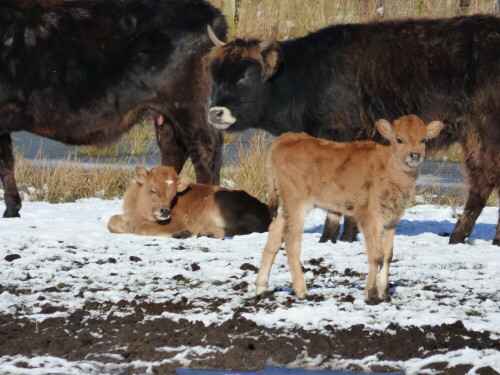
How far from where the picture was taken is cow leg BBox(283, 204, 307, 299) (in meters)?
6.64

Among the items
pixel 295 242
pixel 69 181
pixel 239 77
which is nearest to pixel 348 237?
pixel 239 77

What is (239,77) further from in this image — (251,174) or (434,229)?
(251,174)

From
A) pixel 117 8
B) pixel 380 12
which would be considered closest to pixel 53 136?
pixel 117 8

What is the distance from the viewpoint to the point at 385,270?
261 inches

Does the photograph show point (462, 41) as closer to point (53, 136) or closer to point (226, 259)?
point (226, 259)

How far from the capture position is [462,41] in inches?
359

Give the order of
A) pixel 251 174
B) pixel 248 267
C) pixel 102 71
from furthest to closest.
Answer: pixel 251 174
pixel 102 71
pixel 248 267

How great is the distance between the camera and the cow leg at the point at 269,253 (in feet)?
22.0

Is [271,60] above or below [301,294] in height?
above

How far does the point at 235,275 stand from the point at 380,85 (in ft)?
8.31

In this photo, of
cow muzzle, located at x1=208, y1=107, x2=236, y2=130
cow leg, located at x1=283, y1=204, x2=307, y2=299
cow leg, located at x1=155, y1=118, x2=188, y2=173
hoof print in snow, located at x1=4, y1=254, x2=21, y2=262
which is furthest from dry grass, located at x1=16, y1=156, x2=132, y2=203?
cow leg, located at x1=283, y1=204, x2=307, y2=299

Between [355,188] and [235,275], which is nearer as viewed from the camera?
[355,188]

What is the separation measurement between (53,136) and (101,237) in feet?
5.61

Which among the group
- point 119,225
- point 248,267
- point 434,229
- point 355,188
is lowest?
point 119,225
